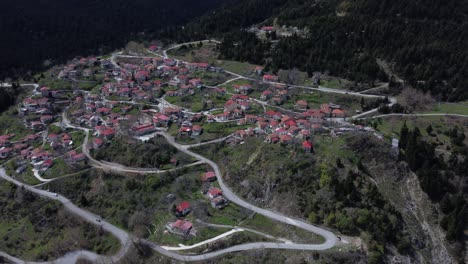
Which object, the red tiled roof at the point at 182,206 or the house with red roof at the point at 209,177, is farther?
the house with red roof at the point at 209,177

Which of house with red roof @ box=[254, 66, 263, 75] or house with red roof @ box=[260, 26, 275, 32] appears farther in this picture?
house with red roof @ box=[260, 26, 275, 32]

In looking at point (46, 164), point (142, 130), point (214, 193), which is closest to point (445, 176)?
point (214, 193)

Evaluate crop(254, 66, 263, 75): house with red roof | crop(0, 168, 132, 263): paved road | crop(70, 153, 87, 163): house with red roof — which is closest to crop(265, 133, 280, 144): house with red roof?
crop(0, 168, 132, 263): paved road

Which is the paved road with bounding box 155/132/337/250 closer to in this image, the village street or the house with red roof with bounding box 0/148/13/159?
the village street

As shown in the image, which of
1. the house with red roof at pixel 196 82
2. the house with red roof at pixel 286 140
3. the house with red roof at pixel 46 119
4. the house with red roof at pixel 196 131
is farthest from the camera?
the house with red roof at pixel 196 82

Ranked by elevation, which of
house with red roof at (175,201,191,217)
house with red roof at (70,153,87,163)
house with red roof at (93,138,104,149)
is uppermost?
house with red roof at (175,201,191,217)

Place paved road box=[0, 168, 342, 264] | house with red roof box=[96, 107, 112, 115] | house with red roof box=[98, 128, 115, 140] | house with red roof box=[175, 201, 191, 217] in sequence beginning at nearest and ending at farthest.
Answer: paved road box=[0, 168, 342, 264]
house with red roof box=[175, 201, 191, 217]
house with red roof box=[98, 128, 115, 140]
house with red roof box=[96, 107, 112, 115]

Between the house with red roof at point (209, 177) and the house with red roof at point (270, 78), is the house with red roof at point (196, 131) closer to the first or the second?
the house with red roof at point (209, 177)

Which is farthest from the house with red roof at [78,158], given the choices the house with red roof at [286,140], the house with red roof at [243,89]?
the house with red roof at [243,89]
